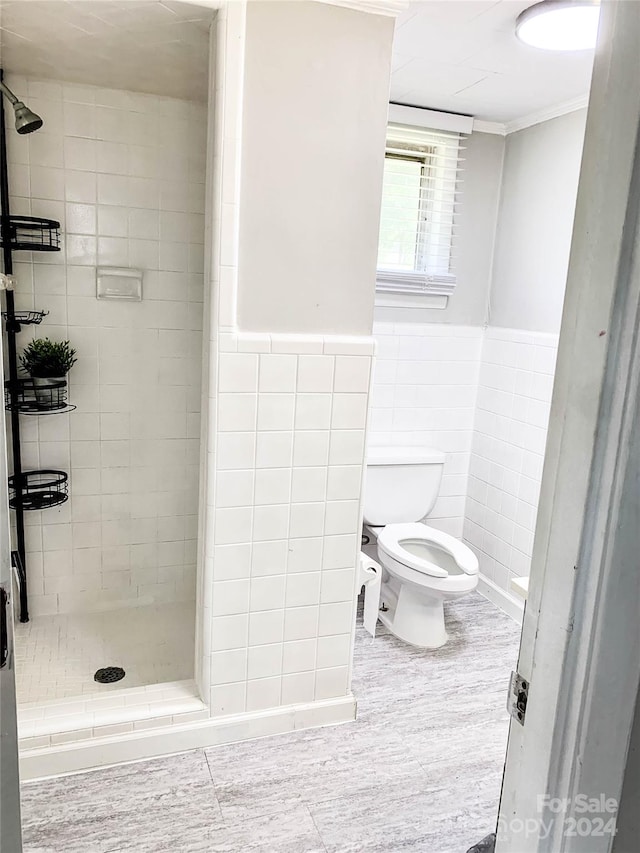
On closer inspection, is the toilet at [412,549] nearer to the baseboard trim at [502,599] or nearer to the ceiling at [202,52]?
the baseboard trim at [502,599]

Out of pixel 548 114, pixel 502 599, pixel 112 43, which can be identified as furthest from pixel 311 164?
pixel 502 599

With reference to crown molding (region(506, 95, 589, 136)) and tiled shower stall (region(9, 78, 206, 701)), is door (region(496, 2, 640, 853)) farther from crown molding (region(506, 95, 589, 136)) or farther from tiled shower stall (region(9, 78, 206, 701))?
crown molding (region(506, 95, 589, 136))

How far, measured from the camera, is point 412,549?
289 centimetres

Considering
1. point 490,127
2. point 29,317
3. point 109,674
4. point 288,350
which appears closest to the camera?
point 288,350

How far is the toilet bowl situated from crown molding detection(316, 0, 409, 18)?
192 centimetres

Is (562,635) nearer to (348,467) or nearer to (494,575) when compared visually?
(348,467)

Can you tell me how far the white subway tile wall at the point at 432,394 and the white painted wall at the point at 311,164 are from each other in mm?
1075

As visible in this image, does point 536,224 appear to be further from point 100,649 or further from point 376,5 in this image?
point 100,649

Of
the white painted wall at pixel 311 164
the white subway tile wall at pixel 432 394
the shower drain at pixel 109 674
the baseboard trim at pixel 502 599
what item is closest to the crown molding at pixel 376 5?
the white painted wall at pixel 311 164

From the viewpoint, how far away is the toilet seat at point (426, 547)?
8.43ft

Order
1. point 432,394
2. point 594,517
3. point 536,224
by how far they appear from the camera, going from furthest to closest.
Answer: point 432,394 → point 536,224 → point 594,517

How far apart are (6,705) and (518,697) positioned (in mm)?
651

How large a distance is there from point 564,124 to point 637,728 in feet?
8.68

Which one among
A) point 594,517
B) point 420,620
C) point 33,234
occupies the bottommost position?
point 420,620
